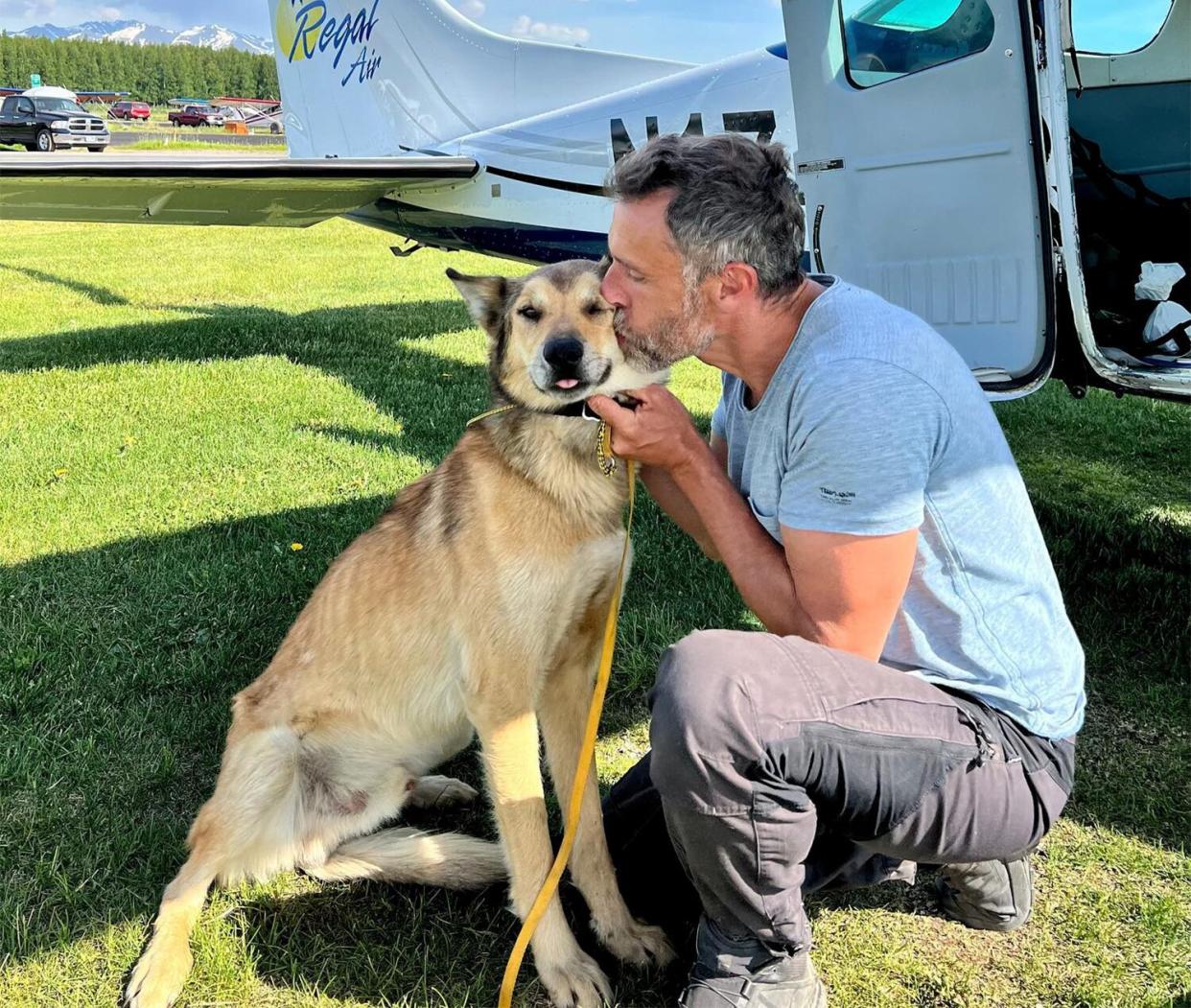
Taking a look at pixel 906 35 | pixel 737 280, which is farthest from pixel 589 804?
pixel 906 35

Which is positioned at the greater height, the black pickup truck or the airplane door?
the black pickup truck

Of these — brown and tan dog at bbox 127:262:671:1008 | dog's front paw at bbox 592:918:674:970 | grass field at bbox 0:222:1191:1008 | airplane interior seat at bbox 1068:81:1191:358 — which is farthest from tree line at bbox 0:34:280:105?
dog's front paw at bbox 592:918:674:970

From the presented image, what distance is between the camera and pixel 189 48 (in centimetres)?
12500

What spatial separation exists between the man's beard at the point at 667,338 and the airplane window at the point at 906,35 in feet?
7.76

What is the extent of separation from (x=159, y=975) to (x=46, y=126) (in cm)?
4259

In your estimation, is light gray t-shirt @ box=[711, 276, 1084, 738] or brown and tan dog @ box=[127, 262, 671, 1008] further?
brown and tan dog @ box=[127, 262, 671, 1008]

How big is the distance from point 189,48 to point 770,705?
14574 centimetres

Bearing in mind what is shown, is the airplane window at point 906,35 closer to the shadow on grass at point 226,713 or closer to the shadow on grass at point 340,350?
the shadow on grass at point 226,713

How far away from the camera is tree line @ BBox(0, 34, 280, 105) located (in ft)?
342

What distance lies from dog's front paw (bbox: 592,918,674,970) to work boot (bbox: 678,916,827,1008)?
0.26 m

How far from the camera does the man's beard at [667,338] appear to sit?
2.26 meters

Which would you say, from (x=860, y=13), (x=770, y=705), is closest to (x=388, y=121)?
(x=860, y=13)

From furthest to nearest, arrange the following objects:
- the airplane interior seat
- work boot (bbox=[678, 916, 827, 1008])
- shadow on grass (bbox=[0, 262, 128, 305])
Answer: shadow on grass (bbox=[0, 262, 128, 305]), the airplane interior seat, work boot (bbox=[678, 916, 827, 1008])

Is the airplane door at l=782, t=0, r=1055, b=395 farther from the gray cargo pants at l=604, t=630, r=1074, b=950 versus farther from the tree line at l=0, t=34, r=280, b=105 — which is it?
the tree line at l=0, t=34, r=280, b=105
